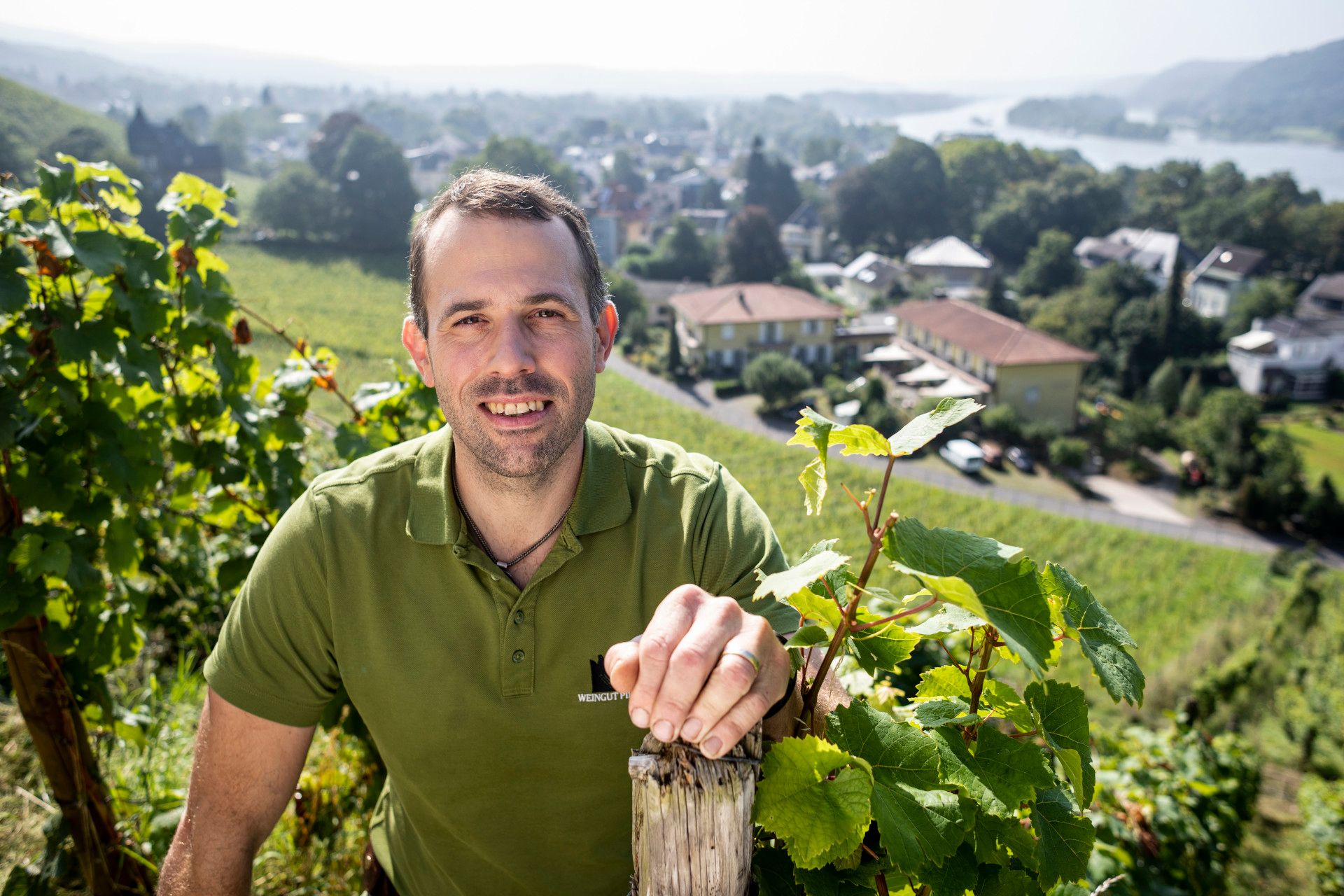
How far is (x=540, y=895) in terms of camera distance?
1403 millimetres

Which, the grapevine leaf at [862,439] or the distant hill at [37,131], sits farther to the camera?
the distant hill at [37,131]

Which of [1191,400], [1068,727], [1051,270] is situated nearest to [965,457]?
[1191,400]

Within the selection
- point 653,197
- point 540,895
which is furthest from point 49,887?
point 653,197

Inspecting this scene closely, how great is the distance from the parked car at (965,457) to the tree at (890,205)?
32.1 metres

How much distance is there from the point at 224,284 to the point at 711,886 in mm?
2130

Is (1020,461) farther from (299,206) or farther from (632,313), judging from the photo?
(299,206)

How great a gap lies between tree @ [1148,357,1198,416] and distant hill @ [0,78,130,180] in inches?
1170

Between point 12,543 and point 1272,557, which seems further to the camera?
point 1272,557

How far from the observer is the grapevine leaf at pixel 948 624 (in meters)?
0.75

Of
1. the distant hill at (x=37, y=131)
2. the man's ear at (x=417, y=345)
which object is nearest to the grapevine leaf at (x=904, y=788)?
the man's ear at (x=417, y=345)

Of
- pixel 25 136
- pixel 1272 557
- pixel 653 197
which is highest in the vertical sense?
pixel 25 136

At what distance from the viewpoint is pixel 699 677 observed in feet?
2.58

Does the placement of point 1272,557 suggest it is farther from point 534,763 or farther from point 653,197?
point 653,197

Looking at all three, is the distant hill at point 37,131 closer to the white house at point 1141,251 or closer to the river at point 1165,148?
the white house at point 1141,251
